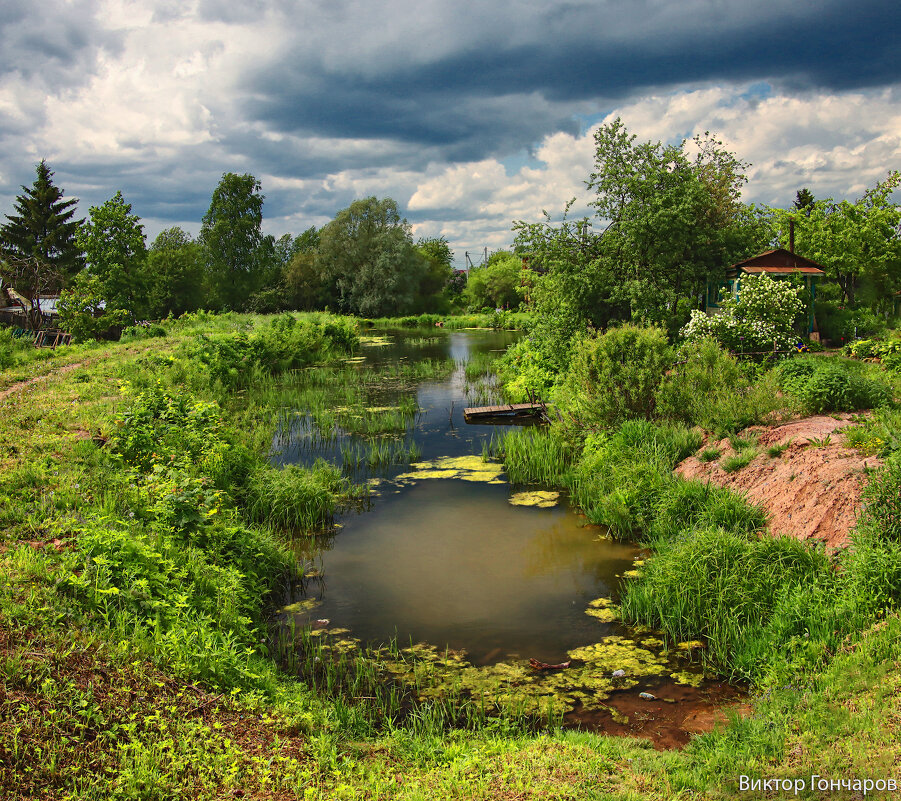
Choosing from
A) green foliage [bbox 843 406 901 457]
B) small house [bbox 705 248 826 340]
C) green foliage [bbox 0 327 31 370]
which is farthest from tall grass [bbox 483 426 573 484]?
green foliage [bbox 0 327 31 370]

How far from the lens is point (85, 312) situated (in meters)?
24.8

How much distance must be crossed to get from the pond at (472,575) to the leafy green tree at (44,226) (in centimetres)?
5469

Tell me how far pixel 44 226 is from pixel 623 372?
2510 inches

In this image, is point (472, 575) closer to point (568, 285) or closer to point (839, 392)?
point (839, 392)

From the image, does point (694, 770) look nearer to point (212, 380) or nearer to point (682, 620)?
point (682, 620)

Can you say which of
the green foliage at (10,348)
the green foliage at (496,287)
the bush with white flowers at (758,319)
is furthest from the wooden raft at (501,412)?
the green foliage at (496,287)

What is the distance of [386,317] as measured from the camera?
61156mm

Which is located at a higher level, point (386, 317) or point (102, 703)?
point (386, 317)

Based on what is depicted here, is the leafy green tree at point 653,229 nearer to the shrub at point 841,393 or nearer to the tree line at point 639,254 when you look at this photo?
the tree line at point 639,254

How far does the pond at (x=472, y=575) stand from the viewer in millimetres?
6270

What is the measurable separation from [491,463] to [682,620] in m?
7.10

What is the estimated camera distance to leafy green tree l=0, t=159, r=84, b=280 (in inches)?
2220

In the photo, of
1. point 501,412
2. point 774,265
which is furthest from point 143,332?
point 774,265

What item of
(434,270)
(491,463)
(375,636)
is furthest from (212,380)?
(434,270)
